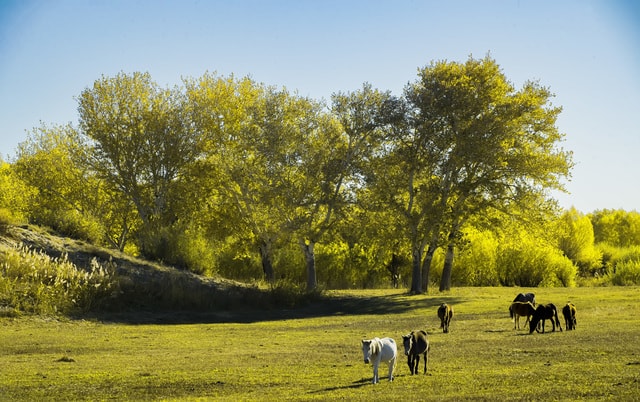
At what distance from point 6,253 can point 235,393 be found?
2512 cm

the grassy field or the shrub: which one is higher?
the shrub

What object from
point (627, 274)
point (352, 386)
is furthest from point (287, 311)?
point (627, 274)

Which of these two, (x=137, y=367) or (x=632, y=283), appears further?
(x=632, y=283)

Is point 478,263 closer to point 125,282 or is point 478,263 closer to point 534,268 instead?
point 534,268

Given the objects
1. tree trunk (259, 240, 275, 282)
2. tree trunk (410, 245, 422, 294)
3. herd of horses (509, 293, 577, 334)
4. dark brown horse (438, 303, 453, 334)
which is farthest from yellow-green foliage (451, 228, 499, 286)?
dark brown horse (438, 303, 453, 334)

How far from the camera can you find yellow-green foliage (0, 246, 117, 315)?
35.2 metres

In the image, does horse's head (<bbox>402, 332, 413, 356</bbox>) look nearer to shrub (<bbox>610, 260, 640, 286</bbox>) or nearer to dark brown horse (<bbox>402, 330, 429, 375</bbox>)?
dark brown horse (<bbox>402, 330, 429, 375</bbox>)

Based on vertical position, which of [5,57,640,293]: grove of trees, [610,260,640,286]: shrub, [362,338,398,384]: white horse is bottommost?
[362,338,398,384]: white horse

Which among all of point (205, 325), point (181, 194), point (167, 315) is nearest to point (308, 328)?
point (205, 325)

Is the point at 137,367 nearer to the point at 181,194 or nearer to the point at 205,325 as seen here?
the point at 205,325

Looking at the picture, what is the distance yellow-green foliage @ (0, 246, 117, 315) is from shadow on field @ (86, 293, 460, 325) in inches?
48.3

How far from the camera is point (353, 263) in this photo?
6750 cm

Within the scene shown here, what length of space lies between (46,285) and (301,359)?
752 inches

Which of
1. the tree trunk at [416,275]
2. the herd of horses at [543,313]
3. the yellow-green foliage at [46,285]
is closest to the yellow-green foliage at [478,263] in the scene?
the tree trunk at [416,275]
